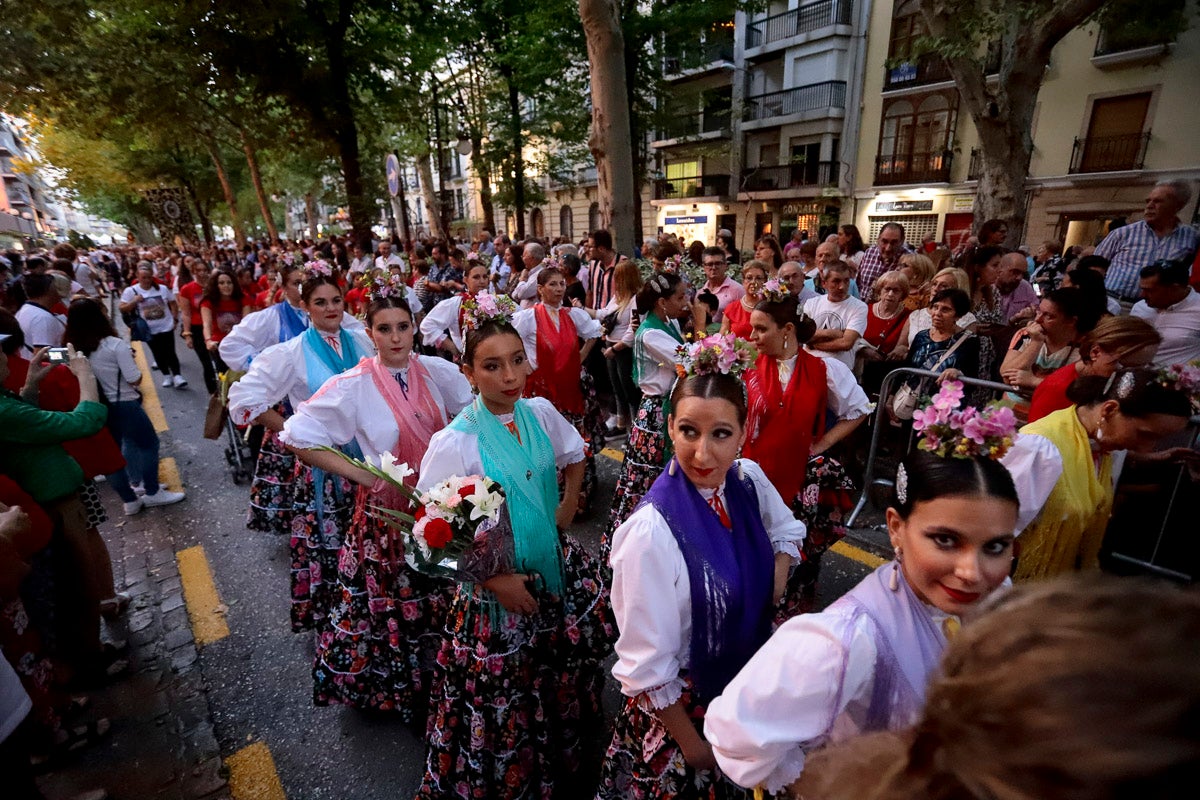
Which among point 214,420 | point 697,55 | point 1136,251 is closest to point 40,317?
point 214,420

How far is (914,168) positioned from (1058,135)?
4686mm

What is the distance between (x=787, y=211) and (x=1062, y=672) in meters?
30.4

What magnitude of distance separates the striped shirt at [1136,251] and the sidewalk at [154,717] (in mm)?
8184

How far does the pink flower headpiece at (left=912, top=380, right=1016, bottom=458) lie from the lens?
1.56 meters

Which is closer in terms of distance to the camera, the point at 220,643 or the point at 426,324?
the point at 220,643

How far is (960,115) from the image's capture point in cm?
2152

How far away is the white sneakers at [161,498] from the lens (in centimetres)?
555

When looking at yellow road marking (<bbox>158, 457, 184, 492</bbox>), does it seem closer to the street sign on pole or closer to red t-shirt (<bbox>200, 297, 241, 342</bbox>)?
red t-shirt (<bbox>200, 297, 241, 342</bbox>)

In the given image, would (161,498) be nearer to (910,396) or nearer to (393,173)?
(910,396)

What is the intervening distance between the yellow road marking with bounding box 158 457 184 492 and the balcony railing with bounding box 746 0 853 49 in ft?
91.9

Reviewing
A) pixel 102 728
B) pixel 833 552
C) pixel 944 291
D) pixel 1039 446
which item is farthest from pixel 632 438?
pixel 102 728

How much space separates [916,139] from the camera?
2298 centimetres

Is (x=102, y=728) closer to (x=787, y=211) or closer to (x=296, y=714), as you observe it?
(x=296, y=714)

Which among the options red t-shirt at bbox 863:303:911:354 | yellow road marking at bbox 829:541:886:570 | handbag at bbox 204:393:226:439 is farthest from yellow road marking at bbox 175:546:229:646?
red t-shirt at bbox 863:303:911:354
